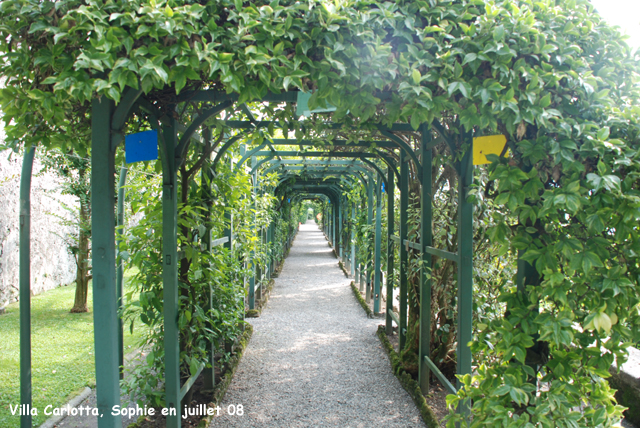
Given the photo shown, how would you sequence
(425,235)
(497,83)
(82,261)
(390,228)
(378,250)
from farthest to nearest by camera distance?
(378,250), (82,261), (390,228), (425,235), (497,83)

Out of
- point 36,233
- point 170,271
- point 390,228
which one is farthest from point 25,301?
point 36,233

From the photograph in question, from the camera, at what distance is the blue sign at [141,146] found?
72.1 inches

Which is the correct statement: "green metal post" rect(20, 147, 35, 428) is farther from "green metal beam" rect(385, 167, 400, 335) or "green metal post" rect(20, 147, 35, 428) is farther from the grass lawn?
"green metal beam" rect(385, 167, 400, 335)

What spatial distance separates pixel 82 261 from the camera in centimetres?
502

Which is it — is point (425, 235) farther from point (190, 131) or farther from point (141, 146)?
point (141, 146)

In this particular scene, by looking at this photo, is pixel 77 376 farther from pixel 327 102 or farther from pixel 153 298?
pixel 327 102

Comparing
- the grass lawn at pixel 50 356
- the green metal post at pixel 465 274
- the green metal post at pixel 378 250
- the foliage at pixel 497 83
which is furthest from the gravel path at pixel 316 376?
the foliage at pixel 497 83

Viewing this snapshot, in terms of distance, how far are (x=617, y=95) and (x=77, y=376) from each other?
4.16 m

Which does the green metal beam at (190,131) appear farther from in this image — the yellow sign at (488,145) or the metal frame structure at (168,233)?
the yellow sign at (488,145)

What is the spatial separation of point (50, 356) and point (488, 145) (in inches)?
170

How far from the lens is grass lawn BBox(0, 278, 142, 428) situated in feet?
9.80

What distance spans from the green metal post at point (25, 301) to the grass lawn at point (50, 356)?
2.78 ft

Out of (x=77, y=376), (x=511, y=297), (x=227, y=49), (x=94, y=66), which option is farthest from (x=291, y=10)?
(x=77, y=376)

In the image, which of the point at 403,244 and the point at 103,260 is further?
the point at 403,244
